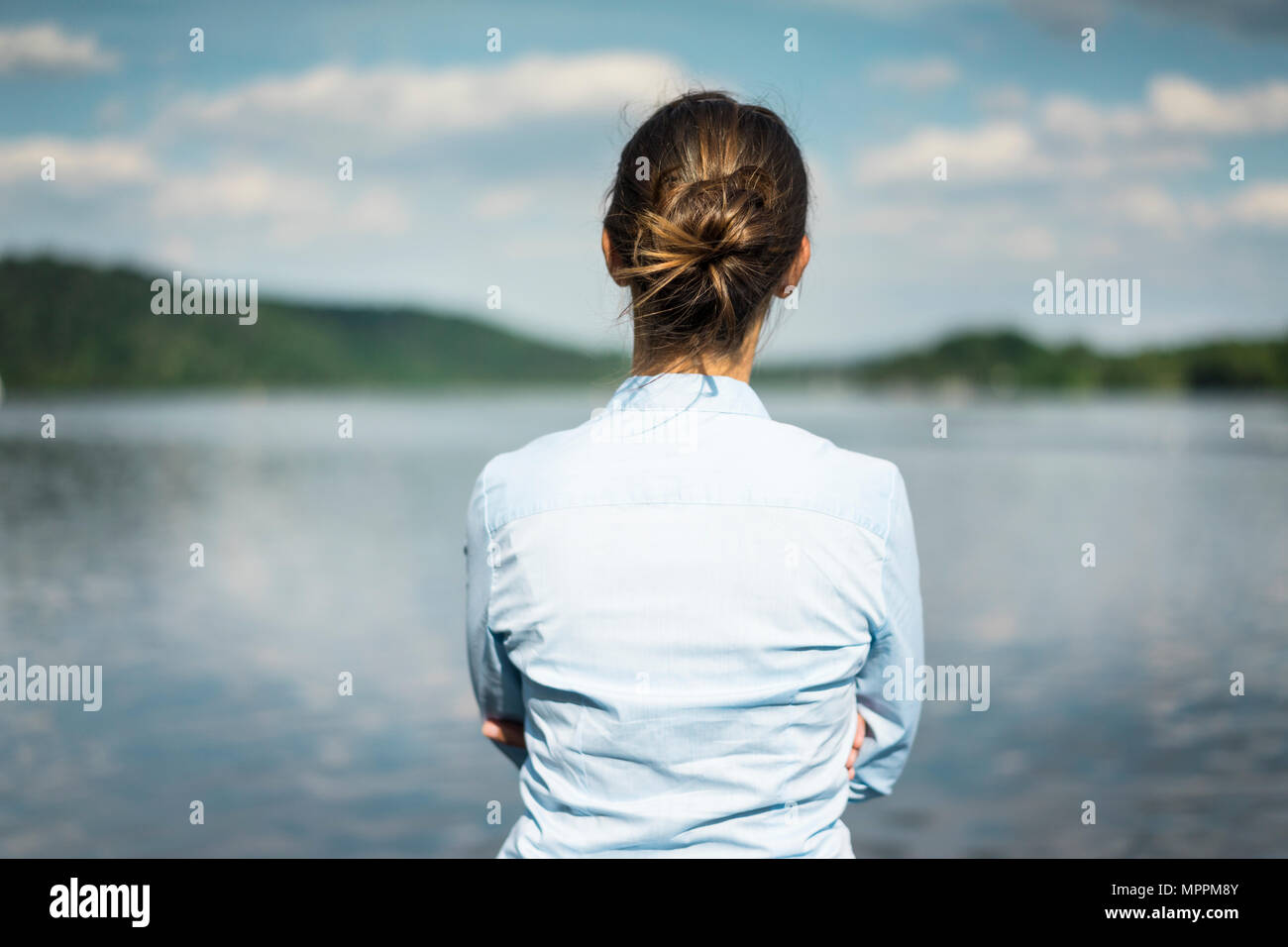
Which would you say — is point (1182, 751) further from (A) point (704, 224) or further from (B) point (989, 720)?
(A) point (704, 224)

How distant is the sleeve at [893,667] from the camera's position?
1.50m

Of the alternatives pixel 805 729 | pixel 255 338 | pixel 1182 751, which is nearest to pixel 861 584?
pixel 805 729

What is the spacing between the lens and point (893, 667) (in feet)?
5.31

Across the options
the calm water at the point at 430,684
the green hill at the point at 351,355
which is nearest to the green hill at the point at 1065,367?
the green hill at the point at 351,355

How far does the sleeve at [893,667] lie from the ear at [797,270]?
1.20 feet

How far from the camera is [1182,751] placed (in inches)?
275

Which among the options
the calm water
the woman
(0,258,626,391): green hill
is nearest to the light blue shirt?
the woman

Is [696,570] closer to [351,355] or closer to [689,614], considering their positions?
[689,614]

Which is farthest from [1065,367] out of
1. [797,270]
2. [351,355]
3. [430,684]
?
[797,270]

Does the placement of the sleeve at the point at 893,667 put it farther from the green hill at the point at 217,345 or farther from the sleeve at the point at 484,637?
the green hill at the point at 217,345

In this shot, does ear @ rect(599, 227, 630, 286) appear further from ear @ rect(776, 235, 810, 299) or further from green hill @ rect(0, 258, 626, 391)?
green hill @ rect(0, 258, 626, 391)

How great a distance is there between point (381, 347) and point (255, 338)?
2491 centimetres

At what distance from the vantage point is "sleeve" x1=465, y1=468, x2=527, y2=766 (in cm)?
152

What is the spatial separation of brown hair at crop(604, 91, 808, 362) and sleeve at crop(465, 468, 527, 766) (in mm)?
375
